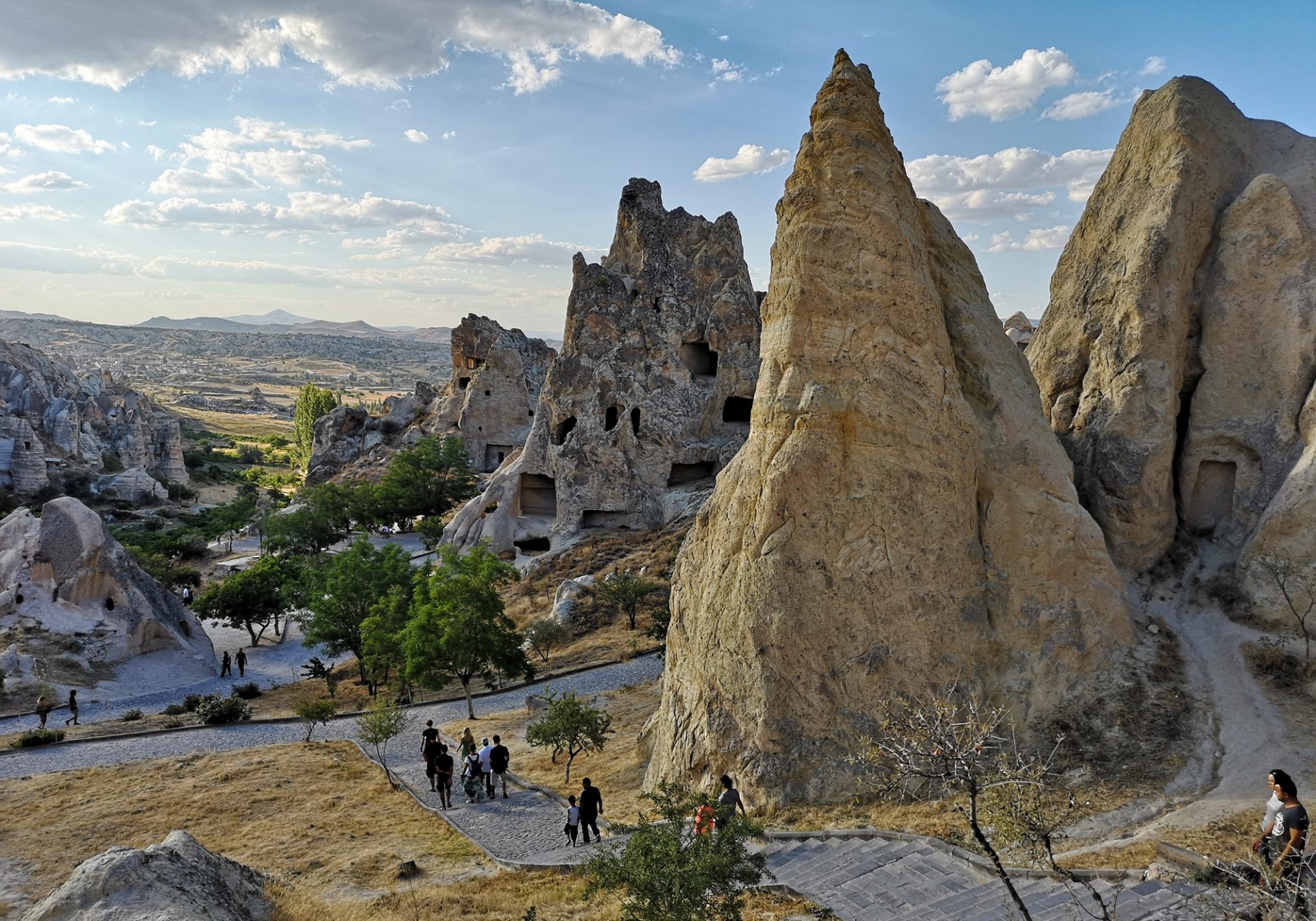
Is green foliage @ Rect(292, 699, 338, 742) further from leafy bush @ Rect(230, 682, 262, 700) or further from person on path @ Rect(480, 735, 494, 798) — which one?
person on path @ Rect(480, 735, 494, 798)

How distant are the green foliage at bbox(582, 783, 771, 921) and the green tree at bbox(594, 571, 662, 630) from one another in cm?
1812

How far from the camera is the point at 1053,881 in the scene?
306 inches

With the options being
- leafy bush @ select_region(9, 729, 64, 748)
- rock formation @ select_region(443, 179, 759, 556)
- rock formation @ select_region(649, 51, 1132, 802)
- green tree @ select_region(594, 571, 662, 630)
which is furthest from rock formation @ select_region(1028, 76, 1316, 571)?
leafy bush @ select_region(9, 729, 64, 748)

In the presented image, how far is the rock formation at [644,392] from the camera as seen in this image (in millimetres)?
34000

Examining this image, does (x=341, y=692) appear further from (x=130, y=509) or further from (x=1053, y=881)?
(x=130, y=509)

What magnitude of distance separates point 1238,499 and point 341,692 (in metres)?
22.5

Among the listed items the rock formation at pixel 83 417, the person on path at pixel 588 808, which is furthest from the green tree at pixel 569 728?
the rock formation at pixel 83 417

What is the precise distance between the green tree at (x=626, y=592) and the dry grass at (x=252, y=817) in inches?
382

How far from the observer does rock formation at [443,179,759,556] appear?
34000 millimetres

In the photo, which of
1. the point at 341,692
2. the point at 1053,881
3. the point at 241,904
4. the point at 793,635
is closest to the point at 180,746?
the point at 341,692

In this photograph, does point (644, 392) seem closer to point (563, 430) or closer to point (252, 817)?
point (563, 430)

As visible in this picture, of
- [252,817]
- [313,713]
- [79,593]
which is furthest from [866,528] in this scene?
→ [79,593]

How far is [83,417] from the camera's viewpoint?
6744 centimetres

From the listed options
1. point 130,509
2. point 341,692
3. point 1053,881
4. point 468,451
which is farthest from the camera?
point 130,509
